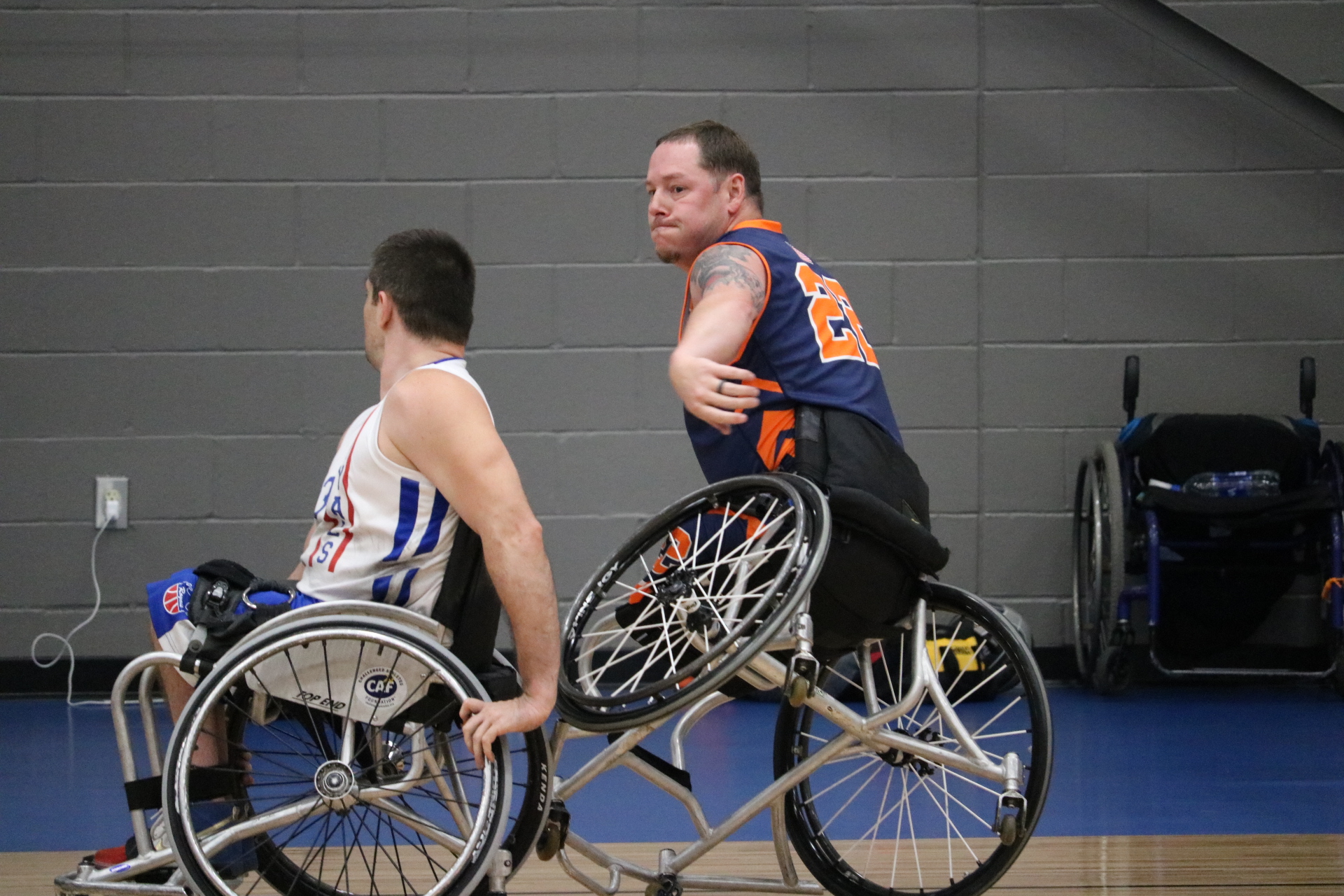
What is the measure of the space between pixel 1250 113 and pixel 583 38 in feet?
6.93

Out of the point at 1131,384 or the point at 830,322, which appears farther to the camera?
the point at 1131,384

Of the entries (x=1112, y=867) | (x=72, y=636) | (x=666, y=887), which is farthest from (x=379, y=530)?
(x=72, y=636)

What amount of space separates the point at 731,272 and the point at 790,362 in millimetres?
165

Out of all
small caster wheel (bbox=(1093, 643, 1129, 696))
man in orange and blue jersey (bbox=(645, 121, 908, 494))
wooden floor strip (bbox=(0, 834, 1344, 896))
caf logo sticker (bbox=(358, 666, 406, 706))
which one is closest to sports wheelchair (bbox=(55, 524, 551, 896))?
caf logo sticker (bbox=(358, 666, 406, 706))

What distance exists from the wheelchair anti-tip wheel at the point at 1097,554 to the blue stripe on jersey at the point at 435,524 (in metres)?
2.51

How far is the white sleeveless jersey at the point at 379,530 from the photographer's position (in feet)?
5.96

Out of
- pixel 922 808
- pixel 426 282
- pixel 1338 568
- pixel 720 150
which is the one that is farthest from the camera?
pixel 1338 568

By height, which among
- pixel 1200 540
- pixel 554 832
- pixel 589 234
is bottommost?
pixel 554 832

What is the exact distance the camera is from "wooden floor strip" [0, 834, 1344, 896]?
7.40 feet

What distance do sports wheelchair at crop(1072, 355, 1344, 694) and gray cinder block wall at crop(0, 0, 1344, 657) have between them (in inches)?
8.5

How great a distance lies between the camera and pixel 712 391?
1827 millimetres

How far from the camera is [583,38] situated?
4.25 m

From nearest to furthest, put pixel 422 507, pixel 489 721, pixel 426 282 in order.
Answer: pixel 489 721
pixel 422 507
pixel 426 282

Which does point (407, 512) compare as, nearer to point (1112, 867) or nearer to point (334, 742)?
point (334, 742)
